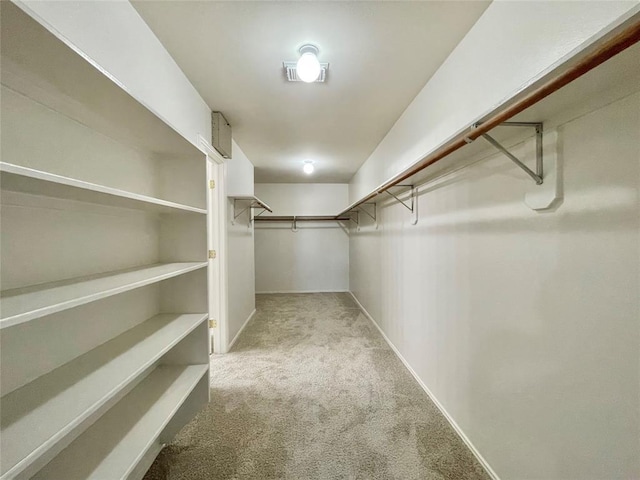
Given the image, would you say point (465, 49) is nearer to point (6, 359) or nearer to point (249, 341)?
point (6, 359)

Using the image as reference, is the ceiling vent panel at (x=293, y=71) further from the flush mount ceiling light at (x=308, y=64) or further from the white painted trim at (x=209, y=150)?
the white painted trim at (x=209, y=150)

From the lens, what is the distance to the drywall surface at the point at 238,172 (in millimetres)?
3051

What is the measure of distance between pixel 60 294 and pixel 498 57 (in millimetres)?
1959

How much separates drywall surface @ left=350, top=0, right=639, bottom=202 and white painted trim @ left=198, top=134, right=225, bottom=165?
173 centimetres

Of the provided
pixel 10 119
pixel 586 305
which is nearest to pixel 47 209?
pixel 10 119

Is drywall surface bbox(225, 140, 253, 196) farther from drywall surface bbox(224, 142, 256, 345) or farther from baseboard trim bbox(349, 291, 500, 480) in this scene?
baseboard trim bbox(349, 291, 500, 480)

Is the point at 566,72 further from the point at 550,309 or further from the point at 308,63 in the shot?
the point at 308,63

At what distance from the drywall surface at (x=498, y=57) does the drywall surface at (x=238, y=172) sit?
2021mm

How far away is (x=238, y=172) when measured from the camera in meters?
3.39

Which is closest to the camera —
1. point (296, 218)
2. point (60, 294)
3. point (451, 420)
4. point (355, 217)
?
point (60, 294)

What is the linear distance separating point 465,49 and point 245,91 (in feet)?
5.06

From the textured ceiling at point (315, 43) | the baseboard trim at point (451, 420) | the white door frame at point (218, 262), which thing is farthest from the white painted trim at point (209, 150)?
the baseboard trim at point (451, 420)

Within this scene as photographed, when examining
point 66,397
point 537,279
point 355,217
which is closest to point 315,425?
point 66,397

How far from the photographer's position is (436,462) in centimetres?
143
